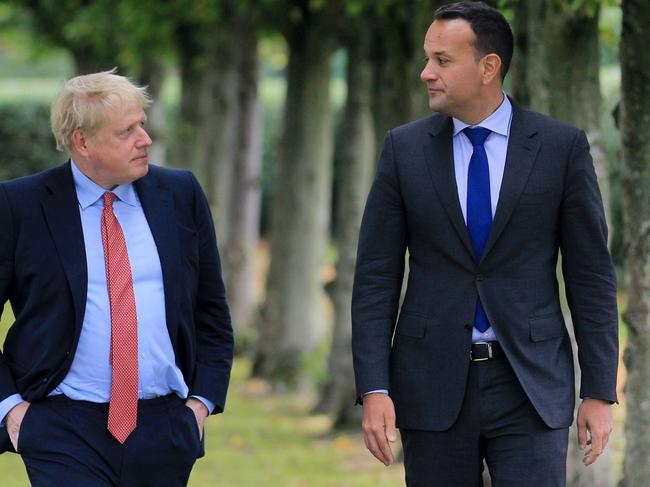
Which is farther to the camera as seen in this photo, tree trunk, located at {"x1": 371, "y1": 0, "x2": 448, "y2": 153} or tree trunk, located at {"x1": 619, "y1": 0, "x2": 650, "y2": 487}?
tree trunk, located at {"x1": 371, "y1": 0, "x2": 448, "y2": 153}

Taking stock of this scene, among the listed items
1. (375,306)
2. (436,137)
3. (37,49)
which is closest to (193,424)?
(375,306)

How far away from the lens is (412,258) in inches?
199

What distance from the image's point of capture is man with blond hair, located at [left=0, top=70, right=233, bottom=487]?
15.9 feet

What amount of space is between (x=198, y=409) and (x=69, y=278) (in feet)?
Answer: 2.04

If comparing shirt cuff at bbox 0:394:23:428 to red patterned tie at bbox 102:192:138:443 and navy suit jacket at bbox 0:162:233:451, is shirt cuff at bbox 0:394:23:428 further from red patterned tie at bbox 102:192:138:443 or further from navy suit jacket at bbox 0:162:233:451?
red patterned tie at bbox 102:192:138:443

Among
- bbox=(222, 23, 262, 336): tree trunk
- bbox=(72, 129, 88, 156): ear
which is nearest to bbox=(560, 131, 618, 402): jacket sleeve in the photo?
bbox=(72, 129, 88, 156): ear

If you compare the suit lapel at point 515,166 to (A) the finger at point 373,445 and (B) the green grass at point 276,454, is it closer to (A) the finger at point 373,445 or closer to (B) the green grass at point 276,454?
(A) the finger at point 373,445

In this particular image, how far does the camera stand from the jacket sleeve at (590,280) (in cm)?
493

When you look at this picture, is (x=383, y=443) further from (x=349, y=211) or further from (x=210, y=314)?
(x=349, y=211)

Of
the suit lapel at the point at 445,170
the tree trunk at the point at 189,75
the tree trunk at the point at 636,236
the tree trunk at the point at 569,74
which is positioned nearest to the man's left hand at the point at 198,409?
the suit lapel at the point at 445,170

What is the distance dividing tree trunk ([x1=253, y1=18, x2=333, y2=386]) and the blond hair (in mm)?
10989

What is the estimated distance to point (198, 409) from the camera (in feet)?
16.7

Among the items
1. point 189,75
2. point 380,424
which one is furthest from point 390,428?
A: point 189,75

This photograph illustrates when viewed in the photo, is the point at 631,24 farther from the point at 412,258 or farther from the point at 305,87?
the point at 305,87
